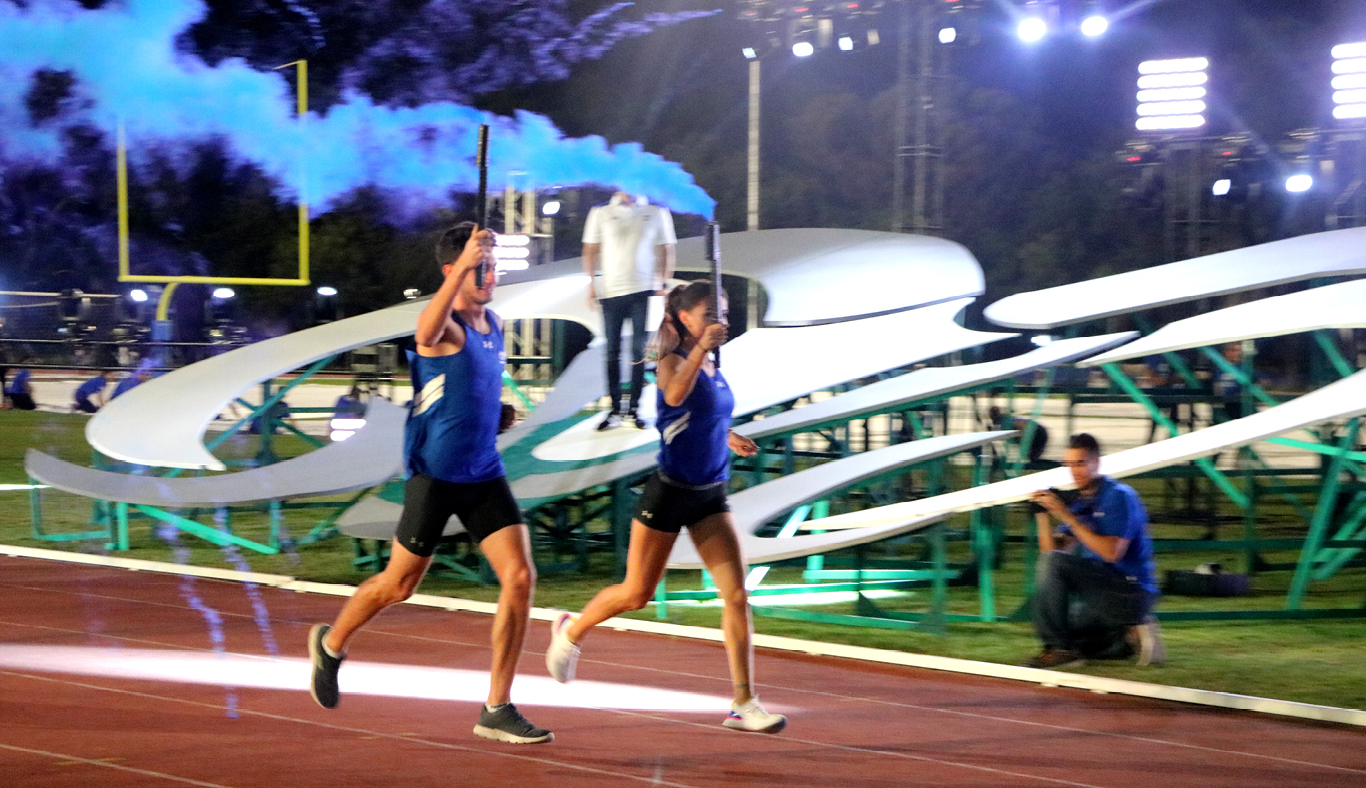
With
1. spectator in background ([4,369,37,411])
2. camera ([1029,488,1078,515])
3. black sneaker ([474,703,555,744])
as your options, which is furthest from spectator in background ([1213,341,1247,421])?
spectator in background ([4,369,37,411])

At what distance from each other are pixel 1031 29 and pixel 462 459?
15.4m

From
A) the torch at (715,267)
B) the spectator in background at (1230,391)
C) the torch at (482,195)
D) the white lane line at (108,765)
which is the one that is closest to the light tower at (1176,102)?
the spectator in background at (1230,391)

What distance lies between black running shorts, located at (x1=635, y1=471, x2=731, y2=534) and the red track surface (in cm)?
84

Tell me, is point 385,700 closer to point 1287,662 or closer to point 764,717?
point 764,717

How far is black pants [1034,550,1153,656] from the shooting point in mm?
7332

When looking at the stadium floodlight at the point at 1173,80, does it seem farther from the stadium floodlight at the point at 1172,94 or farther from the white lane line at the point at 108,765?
the white lane line at the point at 108,765

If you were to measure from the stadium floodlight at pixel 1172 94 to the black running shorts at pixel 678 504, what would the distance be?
62.9 feet

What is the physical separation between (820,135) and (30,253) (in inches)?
996

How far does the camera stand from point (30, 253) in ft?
128

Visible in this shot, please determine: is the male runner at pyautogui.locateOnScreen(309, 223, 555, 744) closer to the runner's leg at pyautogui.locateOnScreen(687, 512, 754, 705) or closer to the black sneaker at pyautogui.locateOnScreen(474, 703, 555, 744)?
the black sneaker at pyautogui.locateOnScreen(474, 703, 555, 744)

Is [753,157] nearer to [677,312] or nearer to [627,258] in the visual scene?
[627,258]

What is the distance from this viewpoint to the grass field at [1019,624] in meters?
7.41

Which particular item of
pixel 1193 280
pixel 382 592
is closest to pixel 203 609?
pixel 382 592

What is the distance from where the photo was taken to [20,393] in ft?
97.0
